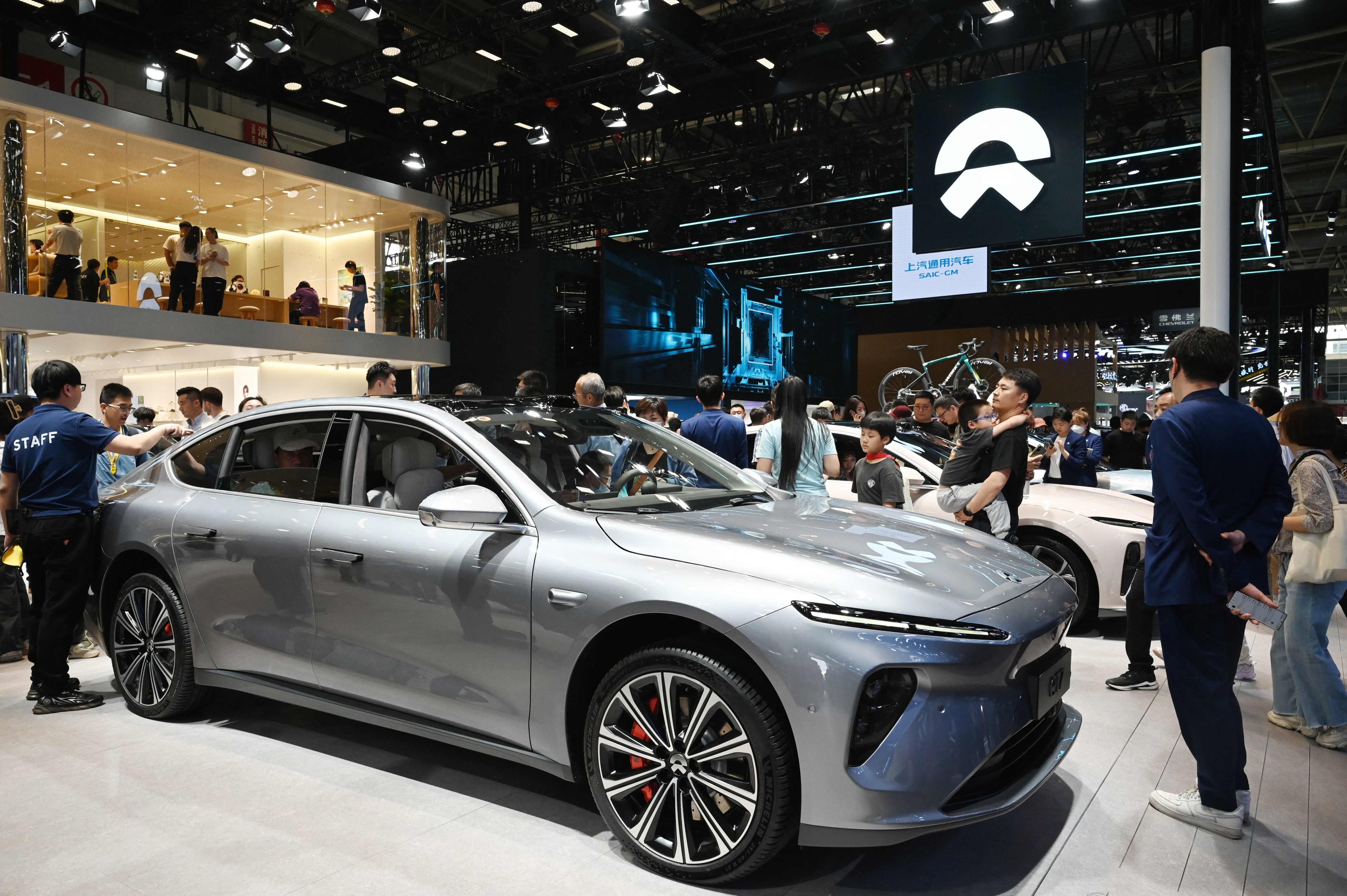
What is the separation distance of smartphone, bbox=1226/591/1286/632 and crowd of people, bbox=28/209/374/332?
13.8m

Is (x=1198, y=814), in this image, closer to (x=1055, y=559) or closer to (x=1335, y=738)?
(x=1335, y=738)

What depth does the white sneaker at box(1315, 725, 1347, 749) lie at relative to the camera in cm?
368

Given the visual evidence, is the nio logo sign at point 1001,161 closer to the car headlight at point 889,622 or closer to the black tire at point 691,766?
the car headlight at point 889,622

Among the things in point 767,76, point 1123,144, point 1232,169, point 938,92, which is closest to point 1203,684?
point 1232,169

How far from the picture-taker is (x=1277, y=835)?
2896mm

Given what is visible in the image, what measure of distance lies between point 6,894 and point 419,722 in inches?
46.9

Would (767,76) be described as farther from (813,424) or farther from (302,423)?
(302,423)

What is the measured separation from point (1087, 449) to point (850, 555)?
690 centimetres

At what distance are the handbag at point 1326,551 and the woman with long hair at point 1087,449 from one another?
4.75m

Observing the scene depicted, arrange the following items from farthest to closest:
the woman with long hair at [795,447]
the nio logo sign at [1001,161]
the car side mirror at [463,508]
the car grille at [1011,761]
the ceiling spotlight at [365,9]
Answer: the ceiling spotlight at [365,9]
the nio logo sign at [1001,161]
the woman with long hair at [795,447]
the car side mirror at [463,508]
the car grille at [1011,761]

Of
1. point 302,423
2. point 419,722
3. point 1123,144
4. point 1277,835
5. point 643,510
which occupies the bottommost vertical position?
point 1277,835

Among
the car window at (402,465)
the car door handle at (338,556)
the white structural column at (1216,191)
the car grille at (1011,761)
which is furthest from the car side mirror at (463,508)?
the white structural column at (1216,191)

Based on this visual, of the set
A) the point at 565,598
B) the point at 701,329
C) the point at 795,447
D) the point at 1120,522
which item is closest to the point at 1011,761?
the point at 565,598

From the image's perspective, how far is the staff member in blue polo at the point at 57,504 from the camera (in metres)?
4.11
